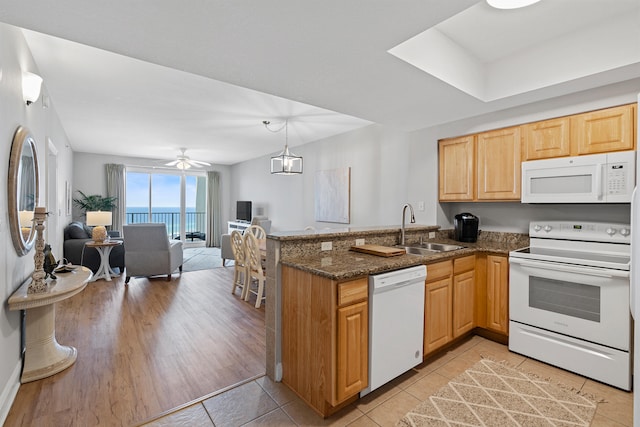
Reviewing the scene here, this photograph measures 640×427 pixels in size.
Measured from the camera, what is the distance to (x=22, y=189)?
7.50ft

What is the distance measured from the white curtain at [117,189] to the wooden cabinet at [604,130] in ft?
30.3

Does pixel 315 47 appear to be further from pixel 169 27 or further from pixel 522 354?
pixel 522 354

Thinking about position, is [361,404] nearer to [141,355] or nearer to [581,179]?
[141,355]

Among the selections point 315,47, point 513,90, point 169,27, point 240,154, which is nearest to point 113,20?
point 169,27

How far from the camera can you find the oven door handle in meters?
2.05

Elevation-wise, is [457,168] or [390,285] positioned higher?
[457,168]

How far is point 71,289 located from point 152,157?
22.8 ft

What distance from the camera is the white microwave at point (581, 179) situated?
2188 millimetres

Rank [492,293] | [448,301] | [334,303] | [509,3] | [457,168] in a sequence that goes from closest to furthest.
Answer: [334,303] < [509,3] < [448,301] < [492,293] < [457,168]

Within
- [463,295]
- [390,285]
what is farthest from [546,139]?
[390,285]

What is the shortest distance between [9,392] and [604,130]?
181 inches

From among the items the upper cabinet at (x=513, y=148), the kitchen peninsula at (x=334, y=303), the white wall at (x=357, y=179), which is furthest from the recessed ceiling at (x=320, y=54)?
the kitchen peninsula at (x=334, y=303)

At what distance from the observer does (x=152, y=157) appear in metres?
8.16

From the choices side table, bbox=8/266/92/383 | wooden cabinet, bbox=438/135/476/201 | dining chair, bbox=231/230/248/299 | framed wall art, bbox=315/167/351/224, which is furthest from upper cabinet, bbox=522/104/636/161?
side table, bbox=8/266/92/383
